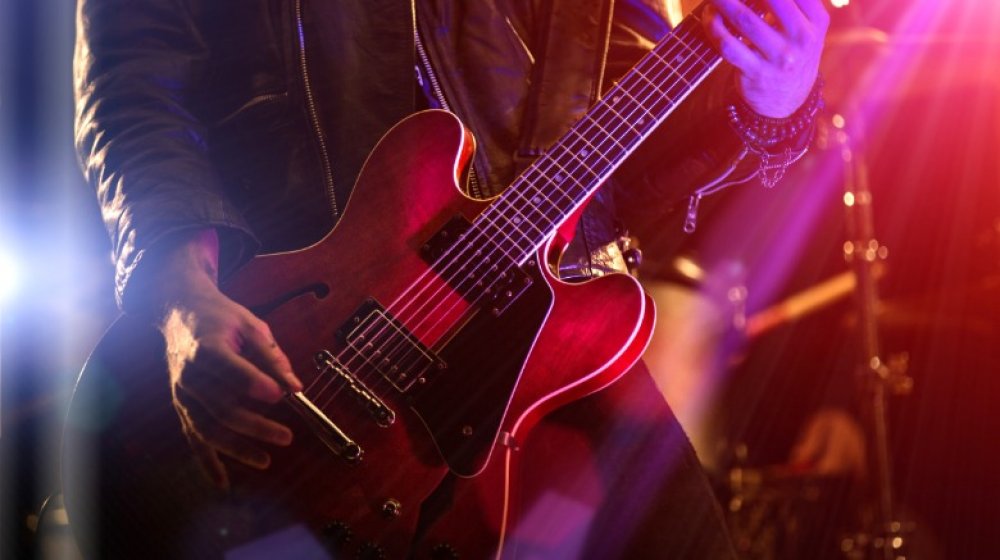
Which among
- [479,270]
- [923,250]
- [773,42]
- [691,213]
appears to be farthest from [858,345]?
[479,270]

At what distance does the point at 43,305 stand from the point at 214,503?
1.57 m

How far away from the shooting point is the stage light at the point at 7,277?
100.0 inches

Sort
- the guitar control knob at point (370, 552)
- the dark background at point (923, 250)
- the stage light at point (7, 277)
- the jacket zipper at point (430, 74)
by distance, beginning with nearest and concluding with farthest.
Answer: the guitar control knob at point (370, 552) < the jacket zipper at point (430, 74) < the stage light at point (7, 277) < the dark background at point (923, 250)

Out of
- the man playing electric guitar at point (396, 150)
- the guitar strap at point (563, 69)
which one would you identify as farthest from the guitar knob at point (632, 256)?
the guitar strap at point (563, 69)

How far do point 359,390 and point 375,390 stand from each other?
0.08 feet

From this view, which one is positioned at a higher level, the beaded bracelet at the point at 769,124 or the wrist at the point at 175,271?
the beaded bracelet at the point at 769,124

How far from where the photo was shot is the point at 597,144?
1.50m

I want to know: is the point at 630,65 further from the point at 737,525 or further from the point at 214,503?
the point at 737,525

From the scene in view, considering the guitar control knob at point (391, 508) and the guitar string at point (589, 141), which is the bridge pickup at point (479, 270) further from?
the guitar control knob at point (391, 508)

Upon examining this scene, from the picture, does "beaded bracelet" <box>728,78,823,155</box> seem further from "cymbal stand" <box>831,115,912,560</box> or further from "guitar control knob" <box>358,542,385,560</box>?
"cymbal stand" <box>831,115,912,560</box>

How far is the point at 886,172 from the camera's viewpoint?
5.09 metres

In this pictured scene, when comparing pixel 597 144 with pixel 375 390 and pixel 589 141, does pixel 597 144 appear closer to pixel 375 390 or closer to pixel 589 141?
pixel 589 141

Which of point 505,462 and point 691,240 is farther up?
point 691,240

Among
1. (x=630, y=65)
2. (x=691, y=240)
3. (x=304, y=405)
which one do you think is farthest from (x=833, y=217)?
(x=304, y=405)
